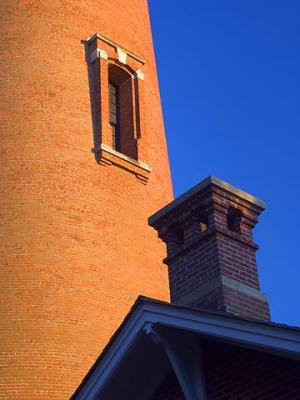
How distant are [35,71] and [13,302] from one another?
480 cm

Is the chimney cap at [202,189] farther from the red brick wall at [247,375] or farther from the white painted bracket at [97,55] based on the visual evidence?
the white painted bracket at [97,55]

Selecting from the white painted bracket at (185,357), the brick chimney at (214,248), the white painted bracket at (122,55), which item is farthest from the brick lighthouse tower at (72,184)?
the white painted bracket at (185,357)

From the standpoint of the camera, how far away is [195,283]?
29.6 feet

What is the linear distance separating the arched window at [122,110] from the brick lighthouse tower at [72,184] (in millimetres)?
26

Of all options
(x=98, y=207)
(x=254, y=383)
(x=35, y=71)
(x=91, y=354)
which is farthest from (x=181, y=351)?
(x=35, y=71)

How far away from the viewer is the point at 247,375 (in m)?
7.67

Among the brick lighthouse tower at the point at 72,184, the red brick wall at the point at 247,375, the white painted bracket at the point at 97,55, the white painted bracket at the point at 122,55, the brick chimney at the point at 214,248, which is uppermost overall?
the white painted bracket at the point at 122,55

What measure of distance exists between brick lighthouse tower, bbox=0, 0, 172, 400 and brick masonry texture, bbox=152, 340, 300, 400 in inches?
210

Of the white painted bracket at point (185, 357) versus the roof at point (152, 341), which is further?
the white painted bracket at point (185, 357)

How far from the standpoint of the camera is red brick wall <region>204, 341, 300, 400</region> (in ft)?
24.0

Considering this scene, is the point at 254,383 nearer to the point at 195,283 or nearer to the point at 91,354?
the point at 195,283

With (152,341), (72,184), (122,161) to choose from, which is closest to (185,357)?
(152,341)

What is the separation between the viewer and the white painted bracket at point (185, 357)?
793 centimetres

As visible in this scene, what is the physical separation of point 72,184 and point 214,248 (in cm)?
646
